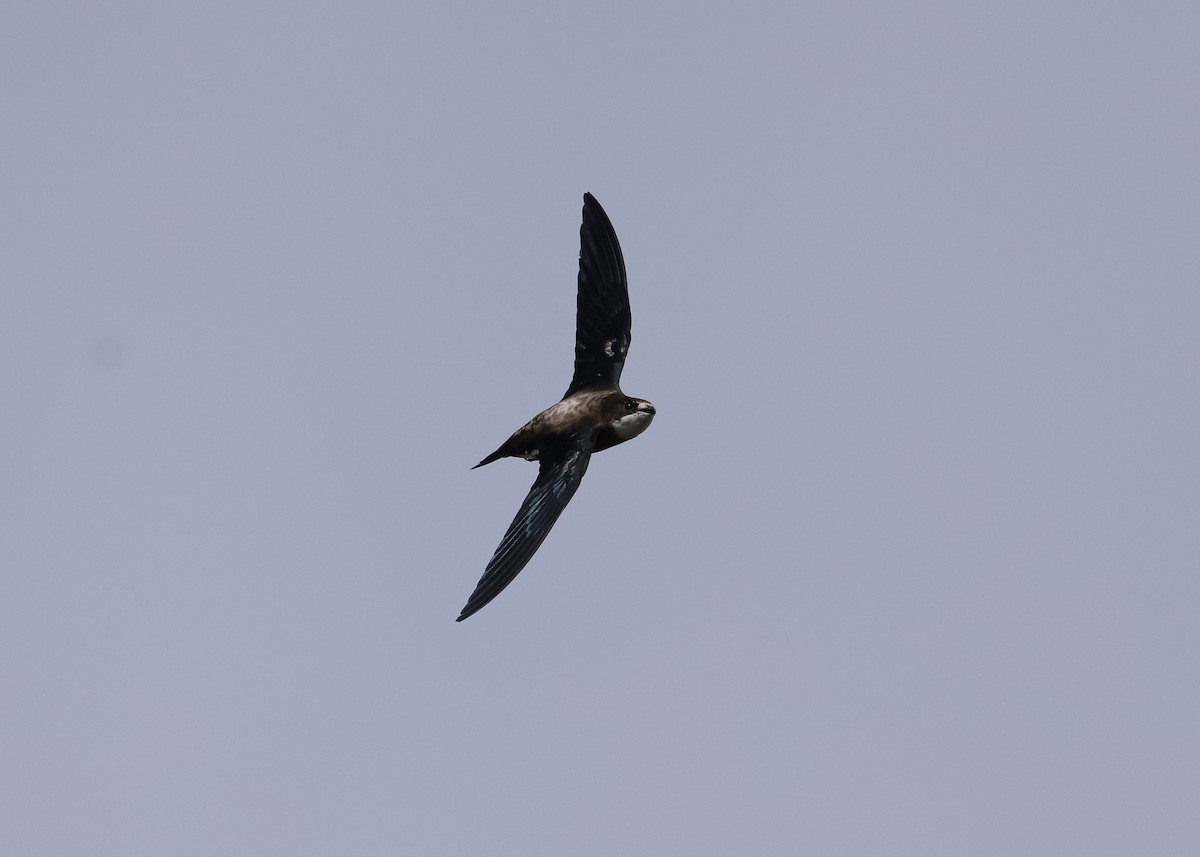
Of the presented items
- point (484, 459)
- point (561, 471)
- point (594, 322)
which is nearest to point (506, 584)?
point (561, 471)

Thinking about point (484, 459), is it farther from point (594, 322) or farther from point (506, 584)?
point (506, 584)

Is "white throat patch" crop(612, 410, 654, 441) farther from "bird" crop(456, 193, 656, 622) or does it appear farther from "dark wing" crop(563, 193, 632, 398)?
"dark wing" crop(563, 193, 632, 398)

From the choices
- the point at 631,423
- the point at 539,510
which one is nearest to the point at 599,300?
the point at 631,423

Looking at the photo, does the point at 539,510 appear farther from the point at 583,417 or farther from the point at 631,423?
the point at 631,423

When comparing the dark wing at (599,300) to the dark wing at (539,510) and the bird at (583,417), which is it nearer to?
the bird at (583,417)

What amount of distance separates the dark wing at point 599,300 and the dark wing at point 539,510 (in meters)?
1.72

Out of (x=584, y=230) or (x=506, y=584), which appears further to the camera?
(x=584, y=230)

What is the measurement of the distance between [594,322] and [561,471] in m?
3.01

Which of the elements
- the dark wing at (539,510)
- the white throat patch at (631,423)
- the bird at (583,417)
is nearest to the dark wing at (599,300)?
the bird at (583,417)

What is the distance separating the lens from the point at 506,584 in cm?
1512

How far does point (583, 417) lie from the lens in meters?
18.1

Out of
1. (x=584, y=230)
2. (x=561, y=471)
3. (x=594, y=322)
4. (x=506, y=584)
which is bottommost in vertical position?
(x=506, y=584)

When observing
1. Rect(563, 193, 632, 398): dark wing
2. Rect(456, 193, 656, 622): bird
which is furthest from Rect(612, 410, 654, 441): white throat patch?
Rect(563, 193, 632, 398): dark wing

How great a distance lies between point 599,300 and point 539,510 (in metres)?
4.12
